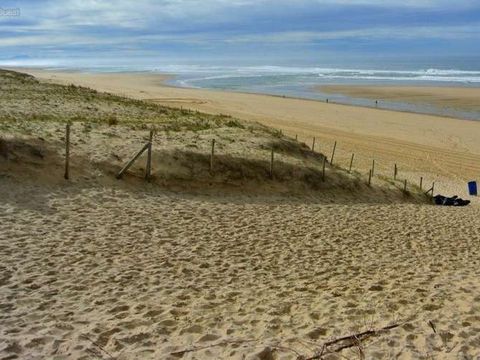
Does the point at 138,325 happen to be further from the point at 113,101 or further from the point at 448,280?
the point at 113,101

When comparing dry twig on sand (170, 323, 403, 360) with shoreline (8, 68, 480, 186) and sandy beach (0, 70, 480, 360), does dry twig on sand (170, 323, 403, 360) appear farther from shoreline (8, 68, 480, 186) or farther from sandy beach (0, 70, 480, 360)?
shoreline (8, 68, 480, 186)

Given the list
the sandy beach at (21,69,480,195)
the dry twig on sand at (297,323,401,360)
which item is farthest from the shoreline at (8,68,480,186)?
the dry twig on sand at (297,323,401,360)

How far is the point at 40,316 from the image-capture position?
253 inches

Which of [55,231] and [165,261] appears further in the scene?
[55,231]

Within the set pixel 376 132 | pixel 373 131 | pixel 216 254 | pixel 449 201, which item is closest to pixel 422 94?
pixel 373 131

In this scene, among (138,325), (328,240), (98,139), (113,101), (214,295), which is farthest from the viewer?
(113,101)

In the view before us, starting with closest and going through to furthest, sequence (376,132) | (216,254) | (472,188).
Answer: (216,254) → (472,188) → (376,132)

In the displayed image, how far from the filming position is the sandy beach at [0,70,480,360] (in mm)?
6094

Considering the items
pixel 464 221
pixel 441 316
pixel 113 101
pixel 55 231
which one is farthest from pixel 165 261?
pixel 113 101

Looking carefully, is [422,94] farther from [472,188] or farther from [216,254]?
[216,254]

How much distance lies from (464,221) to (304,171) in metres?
4.58

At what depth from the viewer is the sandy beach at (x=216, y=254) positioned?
6.09 metres

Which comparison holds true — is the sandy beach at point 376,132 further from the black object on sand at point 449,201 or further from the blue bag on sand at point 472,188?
the black object on sand at point 449,201

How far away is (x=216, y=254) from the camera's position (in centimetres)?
930
